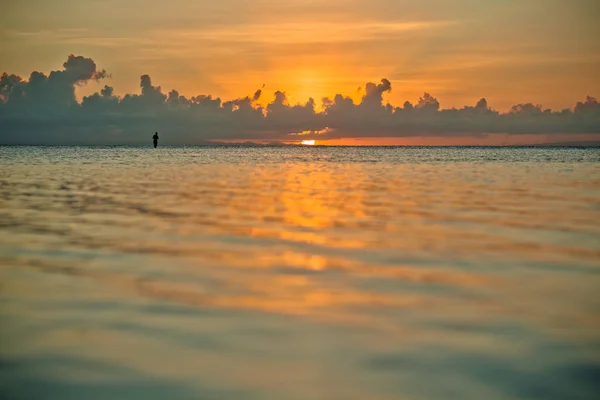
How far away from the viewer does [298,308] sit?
9445mm

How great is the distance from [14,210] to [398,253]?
14.2m

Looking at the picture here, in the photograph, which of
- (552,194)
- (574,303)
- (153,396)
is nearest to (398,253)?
(574,303)

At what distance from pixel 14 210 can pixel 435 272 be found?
15.7 m

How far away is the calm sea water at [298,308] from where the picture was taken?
673 cm

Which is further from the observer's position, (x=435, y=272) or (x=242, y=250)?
(x=242, y=250)

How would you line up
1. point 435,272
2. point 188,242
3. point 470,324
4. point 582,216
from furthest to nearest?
point 582,216 → point 188,242 → point 435,272 → point 470,324

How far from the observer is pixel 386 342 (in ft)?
26.0

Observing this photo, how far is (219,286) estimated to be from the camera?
10.8 m

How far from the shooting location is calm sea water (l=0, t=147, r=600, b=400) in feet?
22.1

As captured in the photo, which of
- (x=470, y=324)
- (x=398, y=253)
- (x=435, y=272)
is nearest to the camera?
(x=470, y=324)

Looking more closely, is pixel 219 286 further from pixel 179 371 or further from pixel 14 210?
pixel 14 210

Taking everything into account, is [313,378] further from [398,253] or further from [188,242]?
[188,242]

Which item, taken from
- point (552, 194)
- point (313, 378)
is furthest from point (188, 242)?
point (552, 194)

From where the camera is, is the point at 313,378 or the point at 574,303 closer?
the point at 313,378
